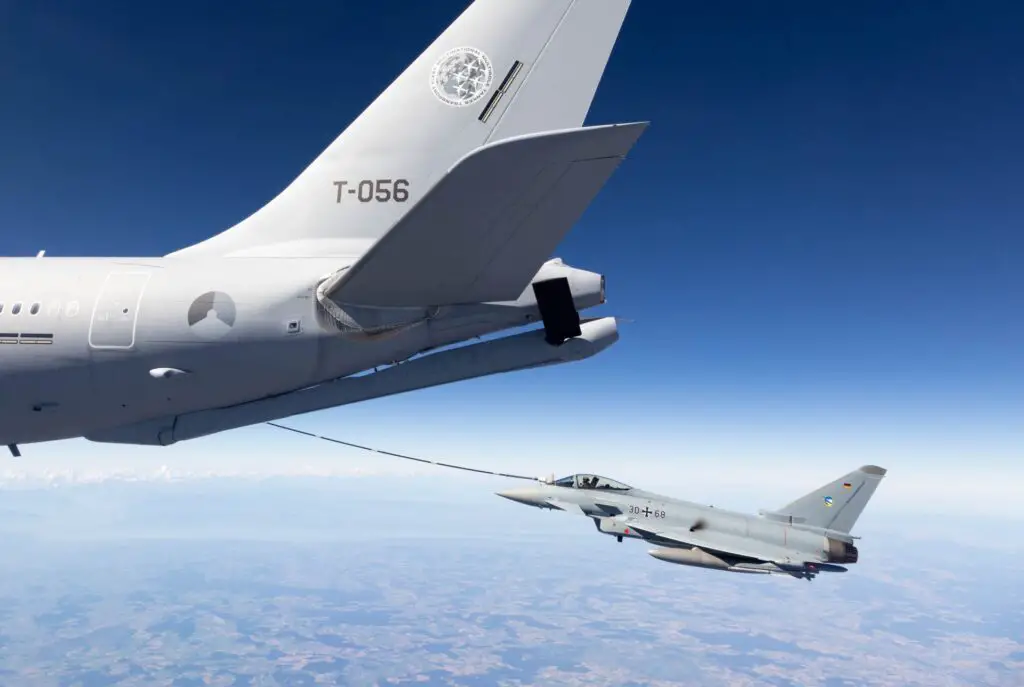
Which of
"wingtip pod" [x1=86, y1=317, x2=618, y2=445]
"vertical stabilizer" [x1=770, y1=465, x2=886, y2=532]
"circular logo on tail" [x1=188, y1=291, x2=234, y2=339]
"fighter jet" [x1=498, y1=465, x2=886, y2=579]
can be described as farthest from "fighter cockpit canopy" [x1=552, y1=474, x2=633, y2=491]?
"circular logo on tail" [x1=188, y1=291, x2=234, y2=339]

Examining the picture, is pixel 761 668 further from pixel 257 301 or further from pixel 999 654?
pixel 257 301

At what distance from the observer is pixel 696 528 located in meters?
23.3

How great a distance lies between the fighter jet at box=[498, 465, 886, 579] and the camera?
22.2m

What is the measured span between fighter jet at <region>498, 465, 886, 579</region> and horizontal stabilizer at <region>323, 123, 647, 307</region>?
768 inches

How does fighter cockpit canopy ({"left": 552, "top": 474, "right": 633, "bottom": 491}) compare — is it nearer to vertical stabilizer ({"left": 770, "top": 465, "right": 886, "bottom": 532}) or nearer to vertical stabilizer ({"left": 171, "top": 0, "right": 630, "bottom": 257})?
vertical stabilizer ({"left": 770, "top": 465, "right": 886, "bottom": 532})

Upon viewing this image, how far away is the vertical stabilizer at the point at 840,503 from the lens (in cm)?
2658

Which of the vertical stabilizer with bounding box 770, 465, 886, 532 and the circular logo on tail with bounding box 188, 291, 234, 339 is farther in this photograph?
the vertical stabilizer with bounding box 770, 465, 886, 532

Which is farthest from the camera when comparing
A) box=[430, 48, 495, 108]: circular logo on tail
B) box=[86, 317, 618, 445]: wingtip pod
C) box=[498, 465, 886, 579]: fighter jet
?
box=[498, 465, 886, 579]: fighter jet

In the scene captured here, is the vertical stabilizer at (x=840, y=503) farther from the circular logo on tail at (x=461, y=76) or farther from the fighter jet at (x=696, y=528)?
the circular logo on tail at (x=461, y=76)

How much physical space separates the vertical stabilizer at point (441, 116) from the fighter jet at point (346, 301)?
21mm

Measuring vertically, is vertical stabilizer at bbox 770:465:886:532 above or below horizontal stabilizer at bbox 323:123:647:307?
below

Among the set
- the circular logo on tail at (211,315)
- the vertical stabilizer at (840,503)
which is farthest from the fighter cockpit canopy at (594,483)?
the circular logo on tail at (211,315)

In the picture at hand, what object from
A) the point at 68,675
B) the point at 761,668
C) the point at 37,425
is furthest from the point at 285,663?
the point at 37,425

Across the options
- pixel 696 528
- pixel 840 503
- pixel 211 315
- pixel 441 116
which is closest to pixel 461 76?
pixel 441 116
